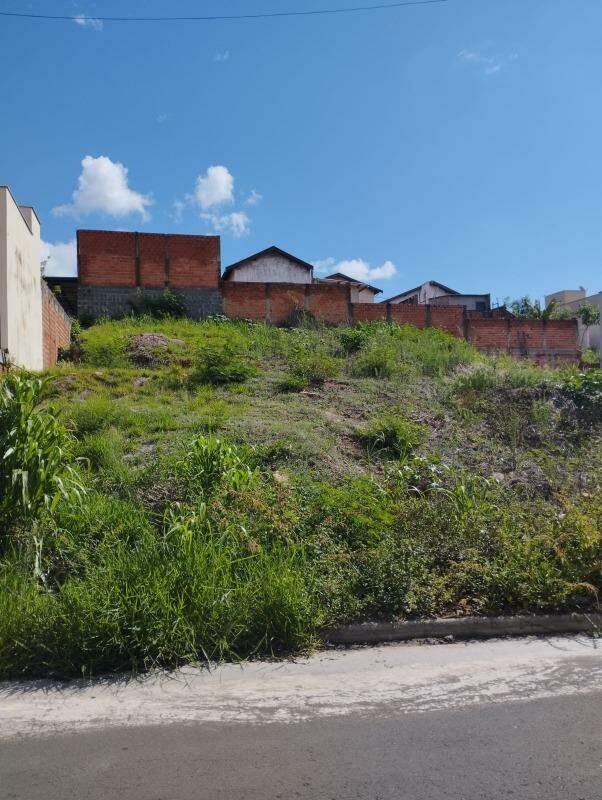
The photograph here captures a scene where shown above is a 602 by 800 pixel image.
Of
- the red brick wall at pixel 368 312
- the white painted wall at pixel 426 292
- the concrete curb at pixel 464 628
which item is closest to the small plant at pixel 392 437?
the concrete curb at pixel 464 628

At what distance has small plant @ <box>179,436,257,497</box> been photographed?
6043 millimetres

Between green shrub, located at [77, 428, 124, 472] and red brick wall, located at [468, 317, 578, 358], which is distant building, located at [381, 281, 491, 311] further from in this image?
green shrub, located at [77, 428, 124, 472]

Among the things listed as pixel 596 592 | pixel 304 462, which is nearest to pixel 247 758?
pixel 596 592

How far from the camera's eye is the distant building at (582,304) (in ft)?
109

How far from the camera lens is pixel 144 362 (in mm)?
13328

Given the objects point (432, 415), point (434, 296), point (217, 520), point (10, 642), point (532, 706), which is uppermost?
point (434, 296)

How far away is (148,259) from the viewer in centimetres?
1930

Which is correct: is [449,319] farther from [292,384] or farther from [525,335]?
[292,384]

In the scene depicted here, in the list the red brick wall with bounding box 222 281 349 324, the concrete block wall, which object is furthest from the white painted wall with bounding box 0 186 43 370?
the concrete block wall

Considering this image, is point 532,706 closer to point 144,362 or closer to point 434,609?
point 434,609

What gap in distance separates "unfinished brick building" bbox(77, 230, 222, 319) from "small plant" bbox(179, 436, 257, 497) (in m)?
13.3

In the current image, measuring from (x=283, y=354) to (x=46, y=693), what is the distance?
1103cm

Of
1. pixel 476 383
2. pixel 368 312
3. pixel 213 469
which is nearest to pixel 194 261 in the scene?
pixel 368 312

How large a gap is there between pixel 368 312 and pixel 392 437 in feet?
39.0
